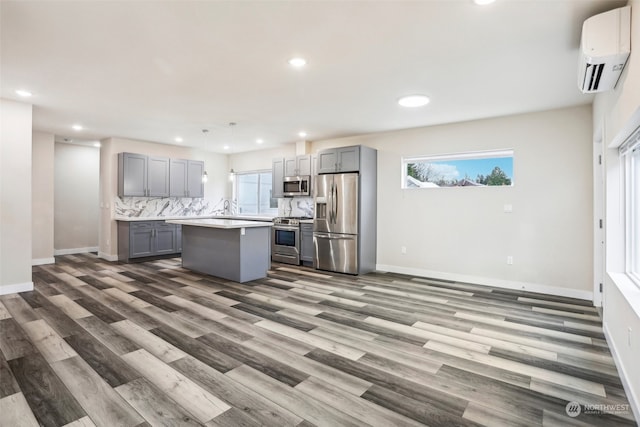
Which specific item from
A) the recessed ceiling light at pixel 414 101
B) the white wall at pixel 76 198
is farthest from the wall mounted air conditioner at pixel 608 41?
the white wall at pixel 76 198

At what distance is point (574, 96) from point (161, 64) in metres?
4.68

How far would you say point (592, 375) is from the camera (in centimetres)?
247

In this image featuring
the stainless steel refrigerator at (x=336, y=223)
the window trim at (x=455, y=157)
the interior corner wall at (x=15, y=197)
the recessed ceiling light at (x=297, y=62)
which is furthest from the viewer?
the stainless steel refrigerator at (x=336, y=223)

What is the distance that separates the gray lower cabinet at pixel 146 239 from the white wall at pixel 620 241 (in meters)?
7.19

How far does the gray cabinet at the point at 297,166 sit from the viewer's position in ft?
22.9

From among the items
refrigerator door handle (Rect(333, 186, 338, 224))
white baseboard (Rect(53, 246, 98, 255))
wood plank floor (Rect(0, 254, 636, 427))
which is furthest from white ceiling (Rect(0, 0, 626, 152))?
white baseboard (Rect(53, 246, 98, 255))

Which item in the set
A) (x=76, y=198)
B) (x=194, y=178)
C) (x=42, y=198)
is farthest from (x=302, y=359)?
(x=76, y=198)

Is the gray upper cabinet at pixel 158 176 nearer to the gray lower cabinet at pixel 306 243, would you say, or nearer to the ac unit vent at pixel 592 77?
the gray lower cabinet at pixel 306 243

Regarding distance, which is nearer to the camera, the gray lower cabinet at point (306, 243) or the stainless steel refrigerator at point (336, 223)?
the stainless steel refrigerator at point (336, 223)

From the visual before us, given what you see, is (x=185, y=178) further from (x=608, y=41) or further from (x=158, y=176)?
(x=608, y=41)

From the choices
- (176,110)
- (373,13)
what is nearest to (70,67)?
(176,110)

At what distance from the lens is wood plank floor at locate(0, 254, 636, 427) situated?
6.69ft

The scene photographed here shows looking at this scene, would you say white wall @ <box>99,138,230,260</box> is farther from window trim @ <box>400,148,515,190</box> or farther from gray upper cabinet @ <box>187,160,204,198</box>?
window trim @ <box>400,148,515,190</box>

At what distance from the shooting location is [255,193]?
9031 mm
